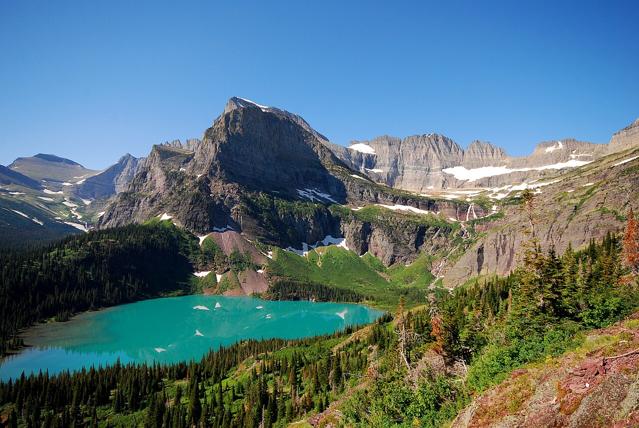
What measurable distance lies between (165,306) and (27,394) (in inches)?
4705

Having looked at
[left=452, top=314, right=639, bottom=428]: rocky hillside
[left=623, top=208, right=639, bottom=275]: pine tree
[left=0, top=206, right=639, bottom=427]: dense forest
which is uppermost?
[left=623, top=208, right=639, bottom=275]: pine tree

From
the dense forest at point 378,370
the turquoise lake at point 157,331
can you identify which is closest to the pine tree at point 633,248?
the dense forest at point 378,370

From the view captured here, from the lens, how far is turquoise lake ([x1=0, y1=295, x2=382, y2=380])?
113 metres

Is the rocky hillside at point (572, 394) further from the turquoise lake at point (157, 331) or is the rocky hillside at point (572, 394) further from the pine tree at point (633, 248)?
the turquoise lake at point (157, 331)

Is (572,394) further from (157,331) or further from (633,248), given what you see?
(157,331)

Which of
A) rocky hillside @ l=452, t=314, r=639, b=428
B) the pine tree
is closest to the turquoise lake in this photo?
the pine tree

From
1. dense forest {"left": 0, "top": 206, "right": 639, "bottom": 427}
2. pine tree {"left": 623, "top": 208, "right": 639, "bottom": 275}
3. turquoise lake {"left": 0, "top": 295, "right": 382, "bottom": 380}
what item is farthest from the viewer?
turquoise lake {"left": 0, "top": 295, "right": 382, "bottom": 380}

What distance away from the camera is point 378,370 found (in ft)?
176

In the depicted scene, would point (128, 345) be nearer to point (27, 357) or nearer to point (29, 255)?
point (27, 357)

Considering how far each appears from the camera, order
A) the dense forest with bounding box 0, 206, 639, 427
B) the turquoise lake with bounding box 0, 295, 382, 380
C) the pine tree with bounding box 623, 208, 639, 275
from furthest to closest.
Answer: the turquoise lake with bounding box 0, 295, 382, 380
the pine tree with bounding box 623, 208, 639, 275
the dense forest with bounding box 0, 206, 639, 427

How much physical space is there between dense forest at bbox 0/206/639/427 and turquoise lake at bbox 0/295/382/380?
18821 millimetres

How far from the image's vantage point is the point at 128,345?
128 m

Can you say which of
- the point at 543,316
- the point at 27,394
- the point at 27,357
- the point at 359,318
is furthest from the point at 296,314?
the point at 543,316

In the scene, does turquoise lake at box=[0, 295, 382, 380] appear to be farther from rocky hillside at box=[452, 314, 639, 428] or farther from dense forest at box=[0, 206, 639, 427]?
rocky hillside at box=[452, 314, 639, 428]
